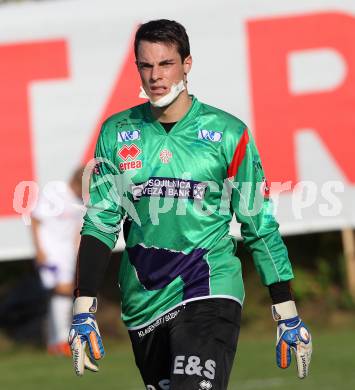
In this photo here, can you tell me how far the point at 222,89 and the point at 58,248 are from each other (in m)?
2.51

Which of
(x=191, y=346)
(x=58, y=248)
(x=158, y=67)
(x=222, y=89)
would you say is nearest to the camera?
(x=191, y=346)

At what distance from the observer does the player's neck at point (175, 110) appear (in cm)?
603

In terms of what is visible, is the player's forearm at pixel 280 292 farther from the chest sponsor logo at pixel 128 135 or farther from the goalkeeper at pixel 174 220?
the chest sponsor logo at pixel 128 135

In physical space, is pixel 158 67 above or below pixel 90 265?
above

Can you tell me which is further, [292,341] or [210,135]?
[210,135]

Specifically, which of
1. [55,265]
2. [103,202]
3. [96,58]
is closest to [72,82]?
[96,58]

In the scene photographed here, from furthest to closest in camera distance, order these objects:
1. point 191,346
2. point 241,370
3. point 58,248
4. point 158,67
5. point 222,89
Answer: point 222,89, point 58,248, point 241,370, point 158,67, point 191,346

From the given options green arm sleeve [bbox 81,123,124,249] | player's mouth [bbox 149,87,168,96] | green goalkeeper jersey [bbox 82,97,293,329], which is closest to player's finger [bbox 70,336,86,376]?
green goalkeeper jersey [bbox 82,97,293,329]

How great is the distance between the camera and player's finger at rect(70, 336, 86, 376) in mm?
5637

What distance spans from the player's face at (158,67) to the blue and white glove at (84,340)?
1115 mm

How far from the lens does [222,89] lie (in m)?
13.3

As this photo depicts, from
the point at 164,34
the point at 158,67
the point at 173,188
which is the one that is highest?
the point at 164,34

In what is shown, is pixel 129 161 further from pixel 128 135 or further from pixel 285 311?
pixel 285 311

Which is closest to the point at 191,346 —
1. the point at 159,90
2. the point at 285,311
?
the point at 285,311
